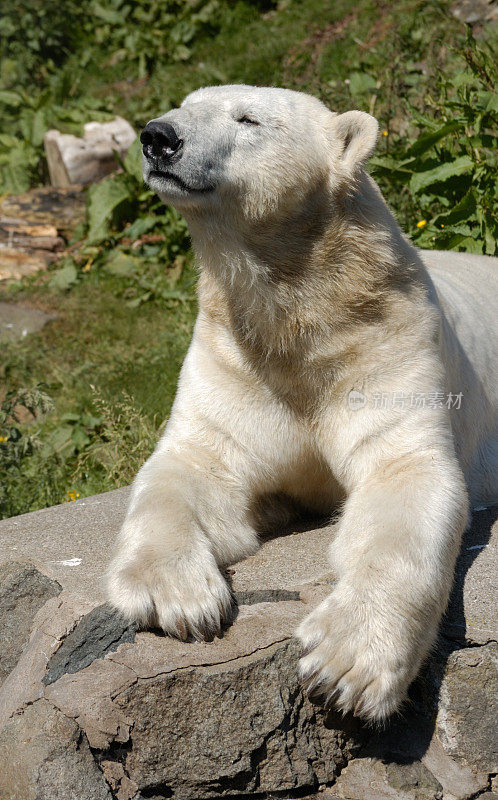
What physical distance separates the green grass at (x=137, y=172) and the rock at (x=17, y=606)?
4.88 ft

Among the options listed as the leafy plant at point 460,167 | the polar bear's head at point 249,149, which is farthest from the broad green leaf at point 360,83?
the polar bear's head at point 249,149

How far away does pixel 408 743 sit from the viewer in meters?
2.38

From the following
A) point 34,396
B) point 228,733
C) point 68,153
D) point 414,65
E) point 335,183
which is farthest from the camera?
point 68,153

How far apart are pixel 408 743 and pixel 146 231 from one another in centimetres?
567

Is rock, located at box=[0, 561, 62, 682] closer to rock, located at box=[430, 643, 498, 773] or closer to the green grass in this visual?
rock, located at box=[430, 643, 498, 773]

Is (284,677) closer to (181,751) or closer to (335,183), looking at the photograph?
(181,751)

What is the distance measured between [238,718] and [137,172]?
580cm

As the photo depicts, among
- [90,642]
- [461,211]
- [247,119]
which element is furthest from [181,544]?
[461,211]

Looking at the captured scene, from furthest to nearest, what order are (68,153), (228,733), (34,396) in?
(68,153) → (34,396) → (228,733)

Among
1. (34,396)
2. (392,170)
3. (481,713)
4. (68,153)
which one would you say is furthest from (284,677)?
(68,153)

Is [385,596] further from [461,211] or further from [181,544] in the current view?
[461,211]

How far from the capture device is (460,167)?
475 centimetres

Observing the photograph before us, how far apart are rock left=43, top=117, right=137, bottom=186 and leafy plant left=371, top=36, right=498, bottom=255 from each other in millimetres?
3949

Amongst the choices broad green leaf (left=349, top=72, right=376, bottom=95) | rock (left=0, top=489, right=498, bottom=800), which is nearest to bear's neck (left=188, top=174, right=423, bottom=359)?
rock (left=0, top=489, right=498, bottom=800)
